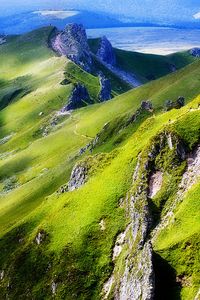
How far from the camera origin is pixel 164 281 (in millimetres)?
49188

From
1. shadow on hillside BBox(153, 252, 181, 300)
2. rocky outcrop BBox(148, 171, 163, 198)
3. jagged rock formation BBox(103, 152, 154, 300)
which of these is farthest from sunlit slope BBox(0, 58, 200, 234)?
shadow on hillside BBox(153, 252, 181, 300)

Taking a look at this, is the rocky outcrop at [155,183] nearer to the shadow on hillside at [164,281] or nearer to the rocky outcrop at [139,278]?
the rocky outcrop at [139,278]

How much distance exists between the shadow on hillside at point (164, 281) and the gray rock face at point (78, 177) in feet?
86.9

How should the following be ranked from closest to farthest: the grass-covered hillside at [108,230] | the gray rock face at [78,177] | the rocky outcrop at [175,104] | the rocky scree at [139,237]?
the rocky scree at [139,237] < the grass-covered hillside at [108,230] < the gray rock face at [78,177] < the rocky outcrop at [175,104]

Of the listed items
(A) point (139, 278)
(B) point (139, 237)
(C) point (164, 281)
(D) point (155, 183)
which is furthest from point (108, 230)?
(C) point (164, 281)

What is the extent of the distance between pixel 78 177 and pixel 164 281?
3080cm

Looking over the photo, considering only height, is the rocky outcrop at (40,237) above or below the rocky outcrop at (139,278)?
below

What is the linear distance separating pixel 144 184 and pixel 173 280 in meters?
14.6

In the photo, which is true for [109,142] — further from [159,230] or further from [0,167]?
[0,167]

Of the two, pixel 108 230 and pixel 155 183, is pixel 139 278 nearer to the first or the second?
pixel 108 230

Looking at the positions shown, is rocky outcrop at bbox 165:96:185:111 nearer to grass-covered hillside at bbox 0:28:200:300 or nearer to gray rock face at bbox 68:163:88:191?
grass-covered hillside at bbox 0:28:200:300

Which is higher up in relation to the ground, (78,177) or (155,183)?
(155,183)

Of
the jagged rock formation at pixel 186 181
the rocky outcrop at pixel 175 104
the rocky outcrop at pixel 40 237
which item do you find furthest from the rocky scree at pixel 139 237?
the rocky outcrop at pixel 175 104

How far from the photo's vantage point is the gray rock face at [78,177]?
7550 cm
